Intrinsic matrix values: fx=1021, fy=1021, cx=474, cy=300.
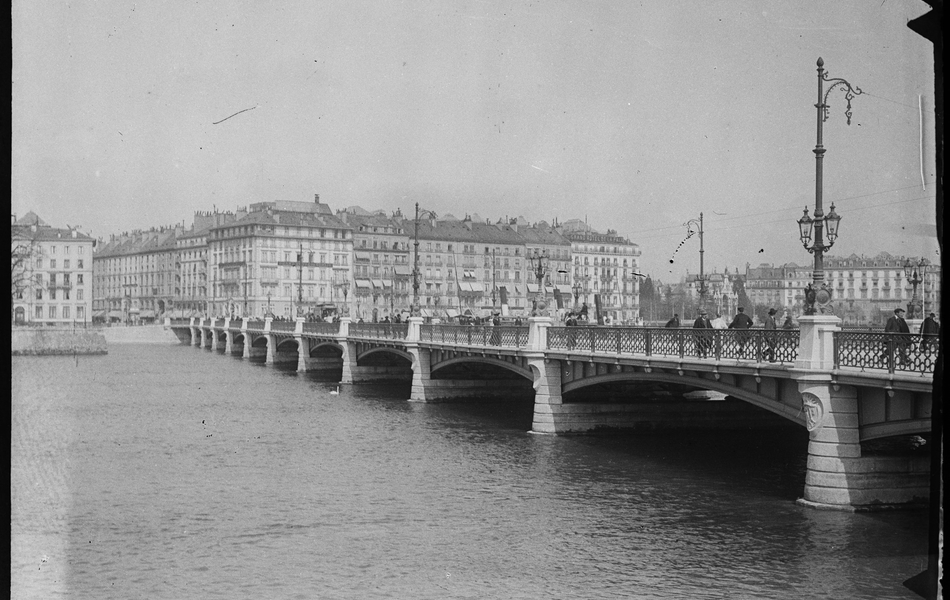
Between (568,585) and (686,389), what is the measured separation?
23.1 meters

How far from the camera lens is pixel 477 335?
4259 centimetres

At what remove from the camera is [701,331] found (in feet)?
84.3

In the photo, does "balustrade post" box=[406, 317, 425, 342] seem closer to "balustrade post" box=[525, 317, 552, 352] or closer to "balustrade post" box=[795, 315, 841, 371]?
"balustrade post" box=[525, 317, 552, 352]

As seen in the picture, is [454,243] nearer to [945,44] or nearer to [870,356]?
[870,356]

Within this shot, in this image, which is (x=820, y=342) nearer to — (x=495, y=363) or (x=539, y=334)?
(x=539, y=334)

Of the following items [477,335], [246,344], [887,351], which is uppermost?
[887,351]

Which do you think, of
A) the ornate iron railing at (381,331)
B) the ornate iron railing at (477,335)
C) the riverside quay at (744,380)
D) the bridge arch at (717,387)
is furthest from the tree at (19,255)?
the ornate iron railing at (381,331)

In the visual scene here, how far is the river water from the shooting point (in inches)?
699

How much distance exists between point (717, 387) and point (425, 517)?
8.06 m

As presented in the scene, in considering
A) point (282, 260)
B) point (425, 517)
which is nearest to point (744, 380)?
point (425, 517)

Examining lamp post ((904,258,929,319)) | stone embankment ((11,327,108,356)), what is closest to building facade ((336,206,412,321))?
stone embankment ((11,327,108,356))

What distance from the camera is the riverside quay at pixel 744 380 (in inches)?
790

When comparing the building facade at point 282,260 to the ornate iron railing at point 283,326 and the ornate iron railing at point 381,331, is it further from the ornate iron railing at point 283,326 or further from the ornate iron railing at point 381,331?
the ornate iron railing at point 381,331

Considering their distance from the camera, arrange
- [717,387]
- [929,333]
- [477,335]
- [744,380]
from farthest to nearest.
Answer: [477,335]
[717,387]
[744,380]
[929,333]
